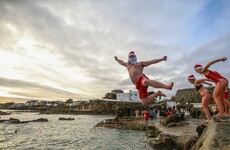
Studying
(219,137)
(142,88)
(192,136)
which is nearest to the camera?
(142,88)

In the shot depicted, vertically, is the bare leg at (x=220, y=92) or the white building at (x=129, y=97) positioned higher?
the white building at (x=129, y=97)

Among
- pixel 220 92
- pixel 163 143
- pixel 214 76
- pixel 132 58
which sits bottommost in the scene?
pixel 163 143

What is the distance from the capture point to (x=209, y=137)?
26.7 ft

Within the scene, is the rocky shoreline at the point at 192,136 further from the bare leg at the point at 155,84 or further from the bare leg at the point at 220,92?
the bare leg at the point at 155,84

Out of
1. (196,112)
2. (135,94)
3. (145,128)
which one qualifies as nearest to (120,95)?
(135,94)

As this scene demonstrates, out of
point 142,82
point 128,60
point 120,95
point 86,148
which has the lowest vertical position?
point 86,148

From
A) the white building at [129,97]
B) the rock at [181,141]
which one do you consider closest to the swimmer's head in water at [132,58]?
the rock at [181,141]

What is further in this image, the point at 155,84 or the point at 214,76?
the point at 214,76

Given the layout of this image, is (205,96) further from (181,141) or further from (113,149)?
(113,149)

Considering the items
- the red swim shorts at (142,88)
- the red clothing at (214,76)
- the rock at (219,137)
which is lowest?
the rock at (219,137)

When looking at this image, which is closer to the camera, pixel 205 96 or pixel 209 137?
pixel 209 137

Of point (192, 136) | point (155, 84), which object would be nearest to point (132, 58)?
point (155, 84)

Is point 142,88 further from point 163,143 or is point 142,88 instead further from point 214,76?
point 163,143

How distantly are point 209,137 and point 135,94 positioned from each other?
119 meters
